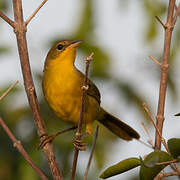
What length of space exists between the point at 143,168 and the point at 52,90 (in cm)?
244

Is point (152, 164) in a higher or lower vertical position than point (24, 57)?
lower

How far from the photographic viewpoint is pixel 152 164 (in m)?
1.85

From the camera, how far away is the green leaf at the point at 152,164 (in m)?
1.87

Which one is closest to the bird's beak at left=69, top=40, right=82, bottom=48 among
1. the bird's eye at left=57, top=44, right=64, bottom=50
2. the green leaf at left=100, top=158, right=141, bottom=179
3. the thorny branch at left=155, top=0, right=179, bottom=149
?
the bird's eye at left=57, top=44, right=64, bottom=50

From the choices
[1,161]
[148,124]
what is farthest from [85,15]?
[1,161]

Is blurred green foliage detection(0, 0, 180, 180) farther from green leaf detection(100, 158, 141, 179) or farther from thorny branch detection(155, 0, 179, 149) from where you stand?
green leaf detection(100, 158, 141, 179)

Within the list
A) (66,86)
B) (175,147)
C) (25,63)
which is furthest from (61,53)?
(175,147)

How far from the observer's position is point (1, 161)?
3.67 meters

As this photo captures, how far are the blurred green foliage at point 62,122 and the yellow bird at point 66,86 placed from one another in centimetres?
12

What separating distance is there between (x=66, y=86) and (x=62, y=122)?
38 cm

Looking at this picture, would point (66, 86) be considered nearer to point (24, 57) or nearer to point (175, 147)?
point (24, 57)

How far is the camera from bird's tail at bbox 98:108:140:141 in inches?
212

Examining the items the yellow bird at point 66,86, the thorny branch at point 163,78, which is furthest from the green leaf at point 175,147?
the yellow bird at point 66,86

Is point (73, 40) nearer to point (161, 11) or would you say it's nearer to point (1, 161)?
point (161, 11)
